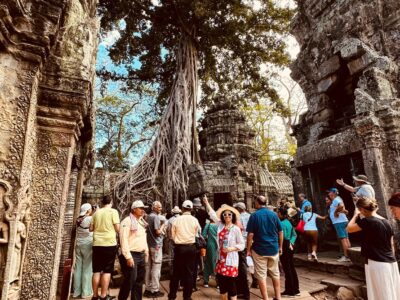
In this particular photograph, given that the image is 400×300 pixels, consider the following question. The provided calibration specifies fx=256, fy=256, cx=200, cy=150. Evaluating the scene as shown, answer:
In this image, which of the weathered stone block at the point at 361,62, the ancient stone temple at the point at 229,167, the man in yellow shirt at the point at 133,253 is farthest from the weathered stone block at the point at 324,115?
the man in yellow shirt at the point at 133,253

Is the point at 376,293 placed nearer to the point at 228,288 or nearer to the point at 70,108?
the point at 228,288

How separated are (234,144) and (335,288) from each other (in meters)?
5.95

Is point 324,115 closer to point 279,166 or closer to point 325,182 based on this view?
point 325,182

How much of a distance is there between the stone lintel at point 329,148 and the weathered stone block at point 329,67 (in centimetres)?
163

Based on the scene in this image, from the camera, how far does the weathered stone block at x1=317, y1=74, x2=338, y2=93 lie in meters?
5.93

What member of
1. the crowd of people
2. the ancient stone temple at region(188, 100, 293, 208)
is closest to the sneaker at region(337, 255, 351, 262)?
the crowd of people

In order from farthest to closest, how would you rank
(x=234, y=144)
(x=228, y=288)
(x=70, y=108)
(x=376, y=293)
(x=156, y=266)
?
(x=234, y=144) < (x=156, y=266) < (x=228, y=288) < (x=376, y=293) < (x=70, y=108)

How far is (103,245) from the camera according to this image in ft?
11.1

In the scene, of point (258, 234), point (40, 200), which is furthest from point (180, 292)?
point (40, 200)

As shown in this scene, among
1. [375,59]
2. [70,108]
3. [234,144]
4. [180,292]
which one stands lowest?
[180,292]

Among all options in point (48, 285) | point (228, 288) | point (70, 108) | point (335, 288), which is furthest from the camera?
point (335, 288)

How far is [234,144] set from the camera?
30.5 feet

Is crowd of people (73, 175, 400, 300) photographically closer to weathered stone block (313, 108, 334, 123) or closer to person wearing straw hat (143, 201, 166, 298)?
person wearing straw hat (143, 201, 166, 298)

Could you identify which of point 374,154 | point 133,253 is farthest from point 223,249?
point 374,154
